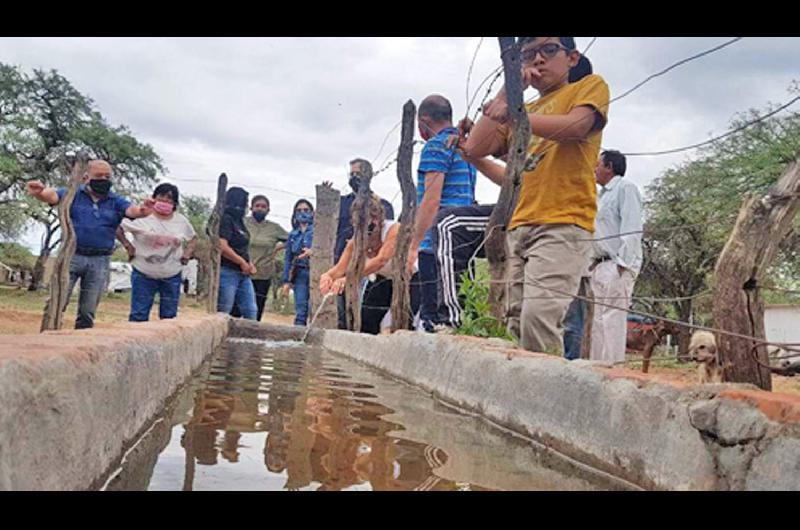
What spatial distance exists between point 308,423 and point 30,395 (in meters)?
1.41

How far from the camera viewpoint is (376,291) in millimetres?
8125

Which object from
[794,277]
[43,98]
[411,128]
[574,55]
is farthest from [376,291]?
[43,98]

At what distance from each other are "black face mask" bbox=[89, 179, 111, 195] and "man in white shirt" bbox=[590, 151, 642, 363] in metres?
3.79

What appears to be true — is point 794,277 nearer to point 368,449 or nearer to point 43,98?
point 368,449

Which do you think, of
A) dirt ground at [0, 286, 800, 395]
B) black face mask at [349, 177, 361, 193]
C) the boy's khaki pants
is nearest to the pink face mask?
dirt ground at [0, 286, 800, 395]

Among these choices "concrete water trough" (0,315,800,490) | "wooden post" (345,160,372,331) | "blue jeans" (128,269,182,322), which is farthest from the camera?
"wooden post" (345,160,372,331)

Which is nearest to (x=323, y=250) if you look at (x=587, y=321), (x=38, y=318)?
(x=587, y=321)

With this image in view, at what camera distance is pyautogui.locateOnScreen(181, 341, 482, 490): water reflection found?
1915 mm

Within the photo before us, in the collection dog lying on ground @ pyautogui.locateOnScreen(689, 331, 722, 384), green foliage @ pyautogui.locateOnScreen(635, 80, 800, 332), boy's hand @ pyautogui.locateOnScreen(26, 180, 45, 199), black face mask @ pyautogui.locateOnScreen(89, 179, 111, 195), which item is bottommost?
dog lying on ground @ pyautogui.locateOnScreen(689, 331, 722, 384)

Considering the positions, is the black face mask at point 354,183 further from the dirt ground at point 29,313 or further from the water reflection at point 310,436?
the water reflection at point 310,436

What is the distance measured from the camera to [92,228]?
5.69 meters

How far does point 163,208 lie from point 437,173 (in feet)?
9.26

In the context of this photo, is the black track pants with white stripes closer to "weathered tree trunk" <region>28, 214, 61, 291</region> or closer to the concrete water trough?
the concrete water trough
